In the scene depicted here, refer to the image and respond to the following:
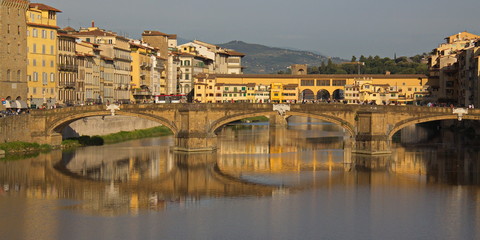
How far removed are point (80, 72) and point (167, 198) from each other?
49.8 meters

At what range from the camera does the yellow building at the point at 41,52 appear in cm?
9094

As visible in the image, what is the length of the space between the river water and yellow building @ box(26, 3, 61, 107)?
1481 centimetres

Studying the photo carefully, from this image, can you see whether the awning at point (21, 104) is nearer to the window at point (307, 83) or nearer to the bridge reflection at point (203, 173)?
the bridge reflection at point (203, 173)

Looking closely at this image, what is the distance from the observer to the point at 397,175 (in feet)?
211

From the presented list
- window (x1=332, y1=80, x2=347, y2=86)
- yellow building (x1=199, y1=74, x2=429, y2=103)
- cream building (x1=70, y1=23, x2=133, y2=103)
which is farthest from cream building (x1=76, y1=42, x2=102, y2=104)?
window (x1=332, y1=80, x2=347, y2=86)

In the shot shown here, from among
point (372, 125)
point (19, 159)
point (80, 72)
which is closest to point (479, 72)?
point (372, 125)

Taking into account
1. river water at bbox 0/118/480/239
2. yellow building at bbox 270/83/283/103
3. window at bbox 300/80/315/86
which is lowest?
river water at bbox 0/118/480/239

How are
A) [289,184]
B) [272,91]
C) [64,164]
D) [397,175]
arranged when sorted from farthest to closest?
[272,91]
[64,164]
[397,175]
[289,184]

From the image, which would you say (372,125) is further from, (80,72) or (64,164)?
(80,72)

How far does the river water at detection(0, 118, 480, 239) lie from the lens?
46000mm

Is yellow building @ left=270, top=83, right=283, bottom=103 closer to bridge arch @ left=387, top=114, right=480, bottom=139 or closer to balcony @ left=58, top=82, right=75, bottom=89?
balcony @ left=58, top=82, right=75, bottom=89

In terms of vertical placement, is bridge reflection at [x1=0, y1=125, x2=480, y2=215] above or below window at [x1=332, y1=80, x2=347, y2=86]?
below

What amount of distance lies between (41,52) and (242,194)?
42585 mm

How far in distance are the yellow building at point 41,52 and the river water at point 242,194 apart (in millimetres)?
14810
